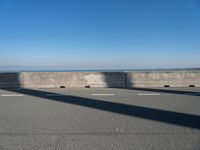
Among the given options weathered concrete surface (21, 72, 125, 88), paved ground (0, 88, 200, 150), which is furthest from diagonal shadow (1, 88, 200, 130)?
weathered concrete surface (21, 72, 125, 88)

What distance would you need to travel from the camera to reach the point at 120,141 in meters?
4.43

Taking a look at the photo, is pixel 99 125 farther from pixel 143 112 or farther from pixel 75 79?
pixel 75 79

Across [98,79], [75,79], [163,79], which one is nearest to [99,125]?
[98,79]

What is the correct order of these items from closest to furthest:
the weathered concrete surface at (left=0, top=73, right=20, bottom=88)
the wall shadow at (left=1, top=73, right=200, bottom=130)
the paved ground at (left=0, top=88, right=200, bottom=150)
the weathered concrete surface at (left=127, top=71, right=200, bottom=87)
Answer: the paved ground at (left=0, top=88, right=200, bottom=150) → the wall shadow at (left=1, top=73, right=200, bottom=130) → the weathered concrete surface at (left=0, top=73, right=20, bottom=88) → the weathered concrete surface at (left=127, top=71, right=200, bottom=87)

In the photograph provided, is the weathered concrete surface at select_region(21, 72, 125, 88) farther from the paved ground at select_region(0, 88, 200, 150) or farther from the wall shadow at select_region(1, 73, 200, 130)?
the paved ground at select_region(0, 88, 200, 150)

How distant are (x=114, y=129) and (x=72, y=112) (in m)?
1.94

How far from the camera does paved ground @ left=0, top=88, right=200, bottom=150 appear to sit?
14.1 feet

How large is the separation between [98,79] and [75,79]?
1.19 metres

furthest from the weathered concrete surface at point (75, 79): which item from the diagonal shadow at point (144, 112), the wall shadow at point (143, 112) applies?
the diagonal shadow at point (144, 112)

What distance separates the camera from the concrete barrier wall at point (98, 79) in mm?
13141

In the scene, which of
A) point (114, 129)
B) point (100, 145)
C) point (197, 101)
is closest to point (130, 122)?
point (114, 129)

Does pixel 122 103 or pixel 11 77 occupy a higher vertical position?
pixel 11 77

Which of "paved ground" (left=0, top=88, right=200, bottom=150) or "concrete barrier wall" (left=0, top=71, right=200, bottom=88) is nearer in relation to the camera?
"paved ground" (left=0, top=88, right=200, bottom=150)

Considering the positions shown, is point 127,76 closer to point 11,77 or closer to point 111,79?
point 111,79
